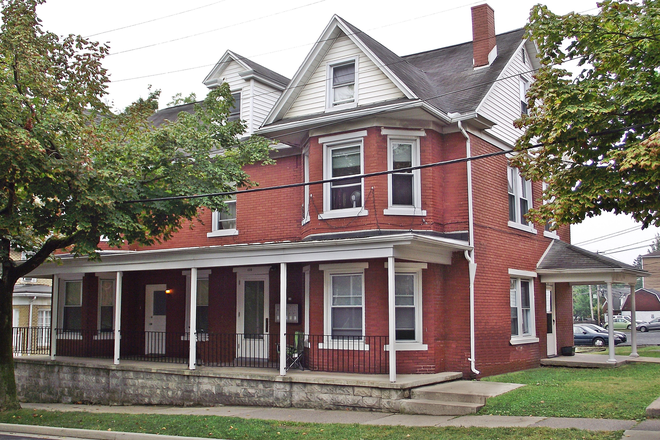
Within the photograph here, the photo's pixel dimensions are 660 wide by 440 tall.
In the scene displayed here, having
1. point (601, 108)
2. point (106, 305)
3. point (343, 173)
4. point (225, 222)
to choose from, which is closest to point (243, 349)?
point (225, 222)

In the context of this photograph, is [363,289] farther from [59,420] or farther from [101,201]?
[59,420]

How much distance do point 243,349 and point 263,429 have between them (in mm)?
7560

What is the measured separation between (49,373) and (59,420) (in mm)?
6254

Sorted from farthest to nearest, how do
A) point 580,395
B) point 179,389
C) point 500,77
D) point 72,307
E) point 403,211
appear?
point 72,307, point 500,77, point 179,389, point 403,211, point 580,395

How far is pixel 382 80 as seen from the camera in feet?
52.9

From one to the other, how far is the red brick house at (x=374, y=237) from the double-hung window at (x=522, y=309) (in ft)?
0.20

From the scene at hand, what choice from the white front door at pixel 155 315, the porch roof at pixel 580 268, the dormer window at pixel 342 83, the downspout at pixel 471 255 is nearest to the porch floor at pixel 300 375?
the downspout at pixel 471 255

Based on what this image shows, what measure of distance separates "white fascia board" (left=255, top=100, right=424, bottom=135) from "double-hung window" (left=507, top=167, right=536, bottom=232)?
16.7ft

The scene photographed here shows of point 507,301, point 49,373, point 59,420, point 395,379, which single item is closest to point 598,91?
point 395,379

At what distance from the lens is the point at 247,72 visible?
66.1ft

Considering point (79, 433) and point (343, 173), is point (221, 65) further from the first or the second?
point (79, 433)

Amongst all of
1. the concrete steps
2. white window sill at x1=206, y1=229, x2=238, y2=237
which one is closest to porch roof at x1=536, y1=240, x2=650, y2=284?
the concrete steps

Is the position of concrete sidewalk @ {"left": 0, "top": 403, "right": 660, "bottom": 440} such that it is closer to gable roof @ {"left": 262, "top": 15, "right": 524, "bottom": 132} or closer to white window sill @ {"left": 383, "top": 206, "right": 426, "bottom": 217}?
white window sill @ {"left": 383, "top": 206, "right": 426, "bottom": 217}

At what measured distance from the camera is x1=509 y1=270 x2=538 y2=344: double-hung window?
17.7 meters
